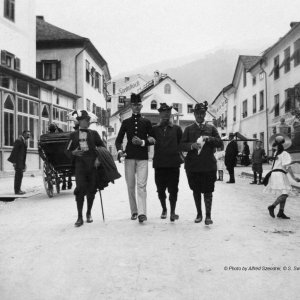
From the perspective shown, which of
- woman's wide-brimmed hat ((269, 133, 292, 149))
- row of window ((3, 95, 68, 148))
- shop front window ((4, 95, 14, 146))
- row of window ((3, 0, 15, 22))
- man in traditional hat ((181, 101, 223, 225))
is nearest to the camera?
man in traditional hat ((181, 101, 223, 225))

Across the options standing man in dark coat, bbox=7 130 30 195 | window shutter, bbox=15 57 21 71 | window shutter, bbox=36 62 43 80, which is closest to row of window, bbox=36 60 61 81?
window shutter, bbox=36 62 43 80

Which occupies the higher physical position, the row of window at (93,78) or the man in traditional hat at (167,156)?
the row of window at (93,78)

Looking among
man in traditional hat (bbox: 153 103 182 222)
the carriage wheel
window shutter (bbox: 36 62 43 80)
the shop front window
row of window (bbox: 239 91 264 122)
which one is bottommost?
the carriage wheel

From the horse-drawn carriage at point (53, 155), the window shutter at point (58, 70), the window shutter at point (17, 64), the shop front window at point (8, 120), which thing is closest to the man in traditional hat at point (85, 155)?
the horse-drawn carriage at point (53, 155)

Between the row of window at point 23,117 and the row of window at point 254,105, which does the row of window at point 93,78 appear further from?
the row of window at point 254,105

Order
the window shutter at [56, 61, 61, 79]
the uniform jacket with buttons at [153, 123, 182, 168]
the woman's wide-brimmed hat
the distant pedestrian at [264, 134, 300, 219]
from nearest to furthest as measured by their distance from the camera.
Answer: the uniform jacket with buttons at [153, 123, 182, 168]
the distant pedestrian at [264, 134, 300, 219]
the woman's wide-brimmed hat
the window shutter at [56, 61, 61, 79]

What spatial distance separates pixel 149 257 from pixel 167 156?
8.22 ft

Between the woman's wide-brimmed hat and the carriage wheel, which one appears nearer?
the woman's wide-brimmed hat

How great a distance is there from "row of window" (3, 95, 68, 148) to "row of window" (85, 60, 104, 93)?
910cm

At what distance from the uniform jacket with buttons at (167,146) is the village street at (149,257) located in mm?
923

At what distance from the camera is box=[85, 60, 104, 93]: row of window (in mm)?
33316

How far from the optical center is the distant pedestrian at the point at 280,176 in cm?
764

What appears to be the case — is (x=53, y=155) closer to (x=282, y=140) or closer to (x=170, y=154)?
(x=170, y=154)

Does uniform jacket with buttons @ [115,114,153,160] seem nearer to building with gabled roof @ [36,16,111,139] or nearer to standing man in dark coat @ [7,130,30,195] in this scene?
standing man in dark coat @ [7,130,30,195]
